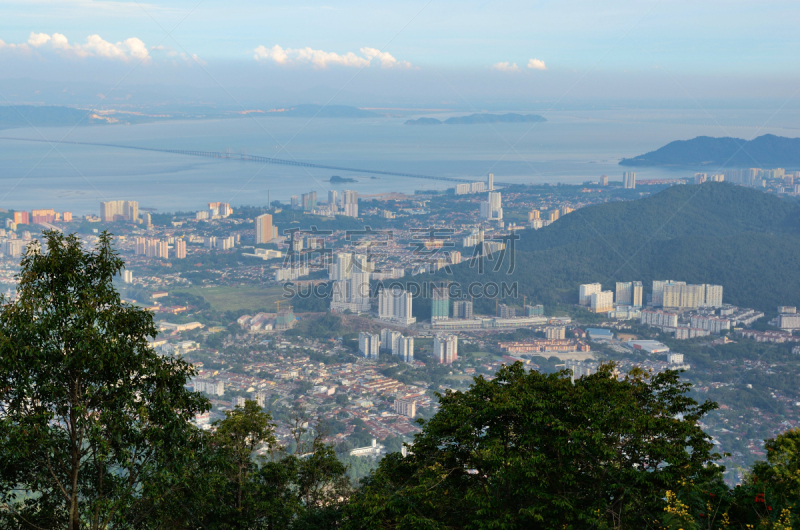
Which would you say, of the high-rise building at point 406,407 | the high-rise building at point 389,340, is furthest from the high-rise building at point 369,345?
the high-rise building at point 406,407

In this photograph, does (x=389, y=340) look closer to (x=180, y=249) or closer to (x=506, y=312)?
(x=506, y=312)

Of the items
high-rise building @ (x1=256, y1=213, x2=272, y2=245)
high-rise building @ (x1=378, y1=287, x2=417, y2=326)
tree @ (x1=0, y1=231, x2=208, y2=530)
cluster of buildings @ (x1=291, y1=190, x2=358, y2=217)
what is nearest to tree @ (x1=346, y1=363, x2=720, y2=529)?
tree @ (x1=0, y1=231, x2=208, y2=530)

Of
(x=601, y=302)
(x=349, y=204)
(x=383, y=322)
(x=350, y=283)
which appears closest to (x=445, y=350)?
(x=383, y=322)

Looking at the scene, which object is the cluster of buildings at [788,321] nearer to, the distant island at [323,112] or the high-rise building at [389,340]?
the high-rise building at [389,340]

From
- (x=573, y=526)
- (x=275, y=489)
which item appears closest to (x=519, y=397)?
(x=573, y=526)

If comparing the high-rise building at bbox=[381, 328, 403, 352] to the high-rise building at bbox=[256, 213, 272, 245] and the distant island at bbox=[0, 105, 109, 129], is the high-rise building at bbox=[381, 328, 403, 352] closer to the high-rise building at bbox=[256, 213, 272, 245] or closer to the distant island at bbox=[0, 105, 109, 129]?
the high-rise building at bbox=[256, 213, 272, 245]
